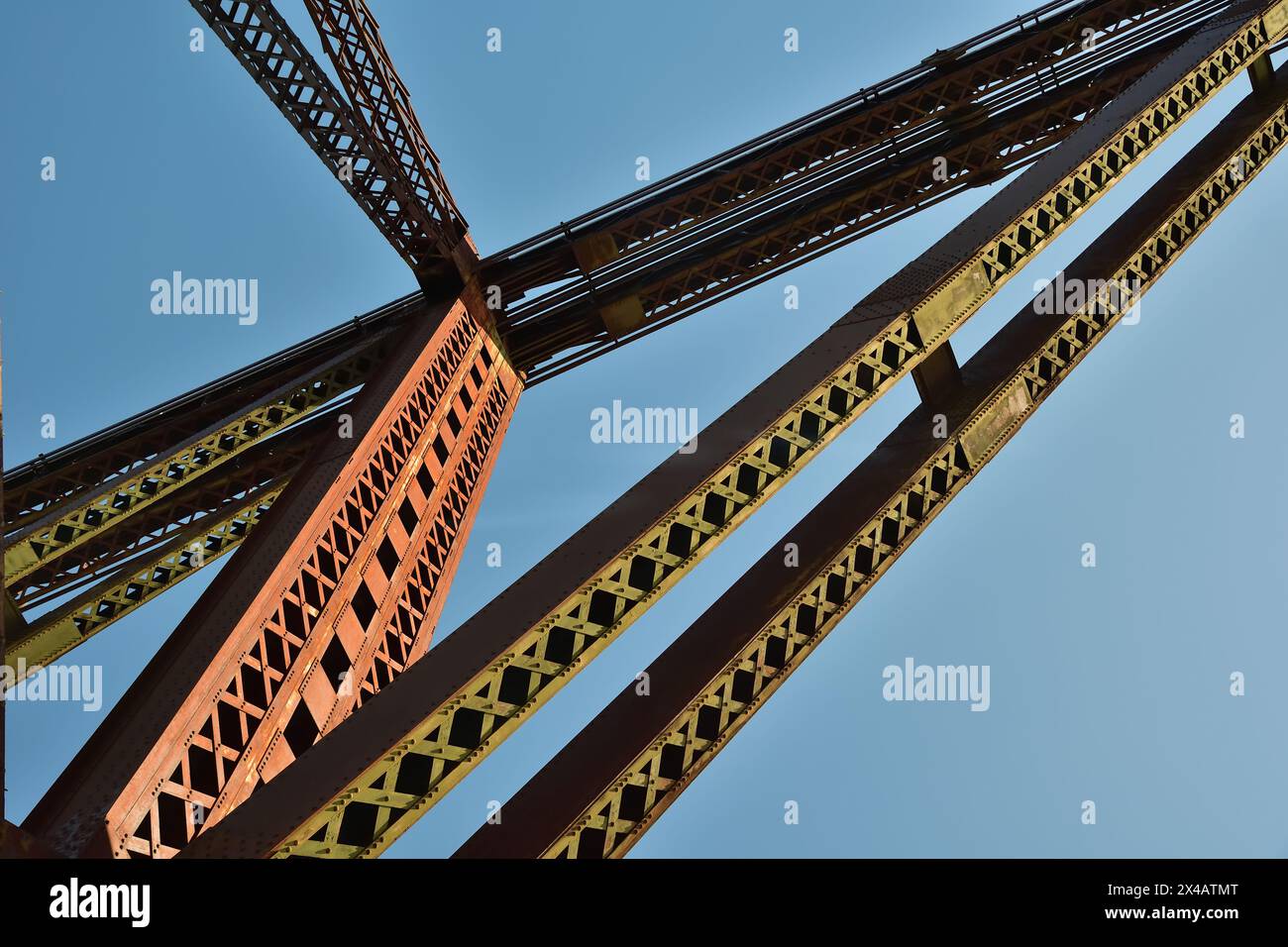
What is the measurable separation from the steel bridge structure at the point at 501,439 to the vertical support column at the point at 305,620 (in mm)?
35

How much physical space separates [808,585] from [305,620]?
15.8 feet

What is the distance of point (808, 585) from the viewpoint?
290 inches

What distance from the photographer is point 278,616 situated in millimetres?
9805

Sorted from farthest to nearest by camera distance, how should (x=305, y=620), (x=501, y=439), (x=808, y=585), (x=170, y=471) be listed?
(x=501, y=439), (x=170, y=471), (x=305, y=620), (x=808, y=585)

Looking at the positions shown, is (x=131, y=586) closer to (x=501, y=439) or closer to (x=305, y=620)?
(x=501, y=439)

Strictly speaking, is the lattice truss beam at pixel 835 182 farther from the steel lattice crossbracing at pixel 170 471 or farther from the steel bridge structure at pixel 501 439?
the steel lattice crossbracing at pixel 170 471

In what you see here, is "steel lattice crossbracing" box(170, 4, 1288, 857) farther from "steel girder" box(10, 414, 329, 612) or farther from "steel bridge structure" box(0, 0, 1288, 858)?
"steel girder" box(10, 414, 329, 612)

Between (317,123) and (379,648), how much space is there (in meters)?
6.97

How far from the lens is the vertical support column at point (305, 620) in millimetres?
7957

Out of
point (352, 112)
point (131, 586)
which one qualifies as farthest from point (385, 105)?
point (131, 586)

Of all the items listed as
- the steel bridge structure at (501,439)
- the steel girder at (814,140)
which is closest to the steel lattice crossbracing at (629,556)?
the steel bridge structure at (501,439)

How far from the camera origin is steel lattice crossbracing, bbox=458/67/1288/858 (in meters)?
6.32
